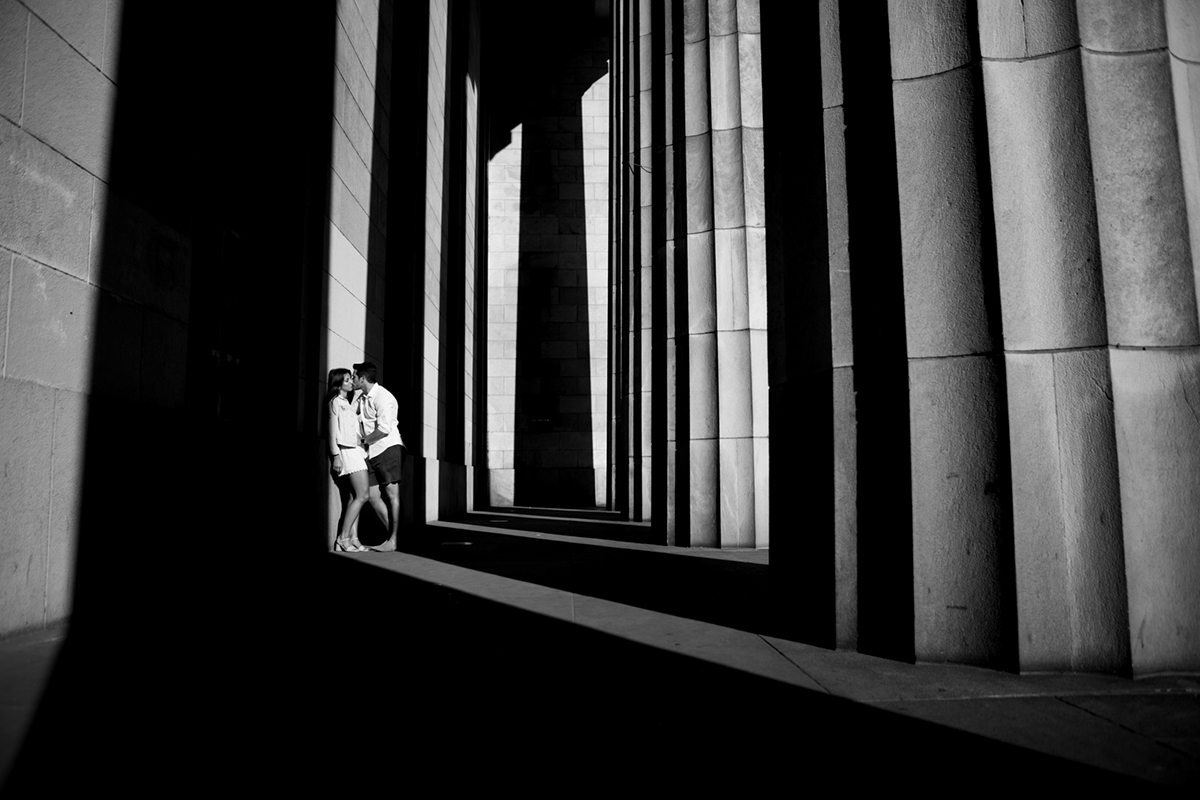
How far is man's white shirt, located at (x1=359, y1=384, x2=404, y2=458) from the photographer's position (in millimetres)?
8648

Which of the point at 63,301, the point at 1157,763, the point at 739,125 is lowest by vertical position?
the point at 1157,763

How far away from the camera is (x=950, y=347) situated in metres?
3.88

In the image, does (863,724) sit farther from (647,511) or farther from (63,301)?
(647,511)

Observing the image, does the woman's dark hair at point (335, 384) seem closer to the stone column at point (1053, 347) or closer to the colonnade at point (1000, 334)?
the colonnade at point (1000, 334)

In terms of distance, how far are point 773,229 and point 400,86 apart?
989 centimetres

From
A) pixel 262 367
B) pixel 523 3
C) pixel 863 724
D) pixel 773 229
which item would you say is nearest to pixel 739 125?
pixel 773 229

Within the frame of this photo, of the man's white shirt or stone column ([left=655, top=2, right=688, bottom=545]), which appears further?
stone column ([left=655, top=2, right=688, bottom=545])

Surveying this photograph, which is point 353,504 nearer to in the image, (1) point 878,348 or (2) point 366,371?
(2) point 366,371

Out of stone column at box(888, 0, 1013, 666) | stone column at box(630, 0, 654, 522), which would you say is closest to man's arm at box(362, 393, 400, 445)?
stone column at box(888, 0, 1013, 666)

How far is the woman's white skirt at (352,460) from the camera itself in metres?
8.27

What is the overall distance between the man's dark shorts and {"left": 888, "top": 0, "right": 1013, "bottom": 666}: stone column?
645cm

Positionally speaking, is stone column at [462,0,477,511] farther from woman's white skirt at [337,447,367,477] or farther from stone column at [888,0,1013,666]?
stone column at [888,0,1013,666]

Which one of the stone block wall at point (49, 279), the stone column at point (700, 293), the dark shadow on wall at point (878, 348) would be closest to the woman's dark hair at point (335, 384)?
the stone block wall at point (49, 279)

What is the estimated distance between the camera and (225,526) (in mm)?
6602
